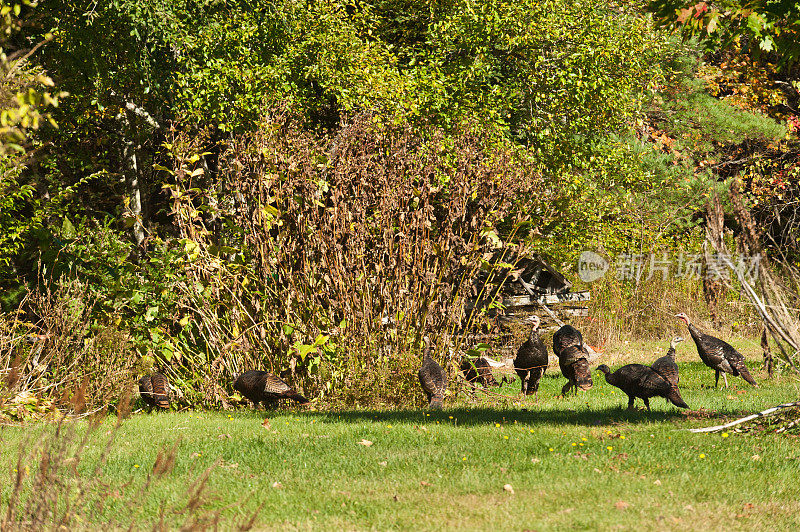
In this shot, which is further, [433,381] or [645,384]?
[433,381]

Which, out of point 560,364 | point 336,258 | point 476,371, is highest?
point 336,258

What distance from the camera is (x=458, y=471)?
6055mm

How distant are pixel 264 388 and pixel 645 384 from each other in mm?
4053

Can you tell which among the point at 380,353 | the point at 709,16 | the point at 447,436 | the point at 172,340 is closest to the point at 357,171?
the point at 380,353

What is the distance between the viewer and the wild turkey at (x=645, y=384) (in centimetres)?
842

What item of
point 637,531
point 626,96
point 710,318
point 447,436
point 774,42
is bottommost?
point 710,318

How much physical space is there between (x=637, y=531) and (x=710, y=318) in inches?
617

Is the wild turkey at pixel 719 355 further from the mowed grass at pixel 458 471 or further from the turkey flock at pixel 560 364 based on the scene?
the mowed grass at pixel 458 471

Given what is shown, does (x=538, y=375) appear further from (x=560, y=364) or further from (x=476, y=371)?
(x=476, y=371)

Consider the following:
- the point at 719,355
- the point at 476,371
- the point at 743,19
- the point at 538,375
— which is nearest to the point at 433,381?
the point at 476,371

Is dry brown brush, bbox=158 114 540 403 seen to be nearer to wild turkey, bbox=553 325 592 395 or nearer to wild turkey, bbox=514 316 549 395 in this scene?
wild turkey, bbox=514 316 549 395

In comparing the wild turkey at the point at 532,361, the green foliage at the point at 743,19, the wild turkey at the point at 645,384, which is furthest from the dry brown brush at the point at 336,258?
the green foliage at the point at 743,19

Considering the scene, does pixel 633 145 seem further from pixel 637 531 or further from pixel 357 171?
pixel 637 531

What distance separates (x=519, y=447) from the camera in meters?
6.77
